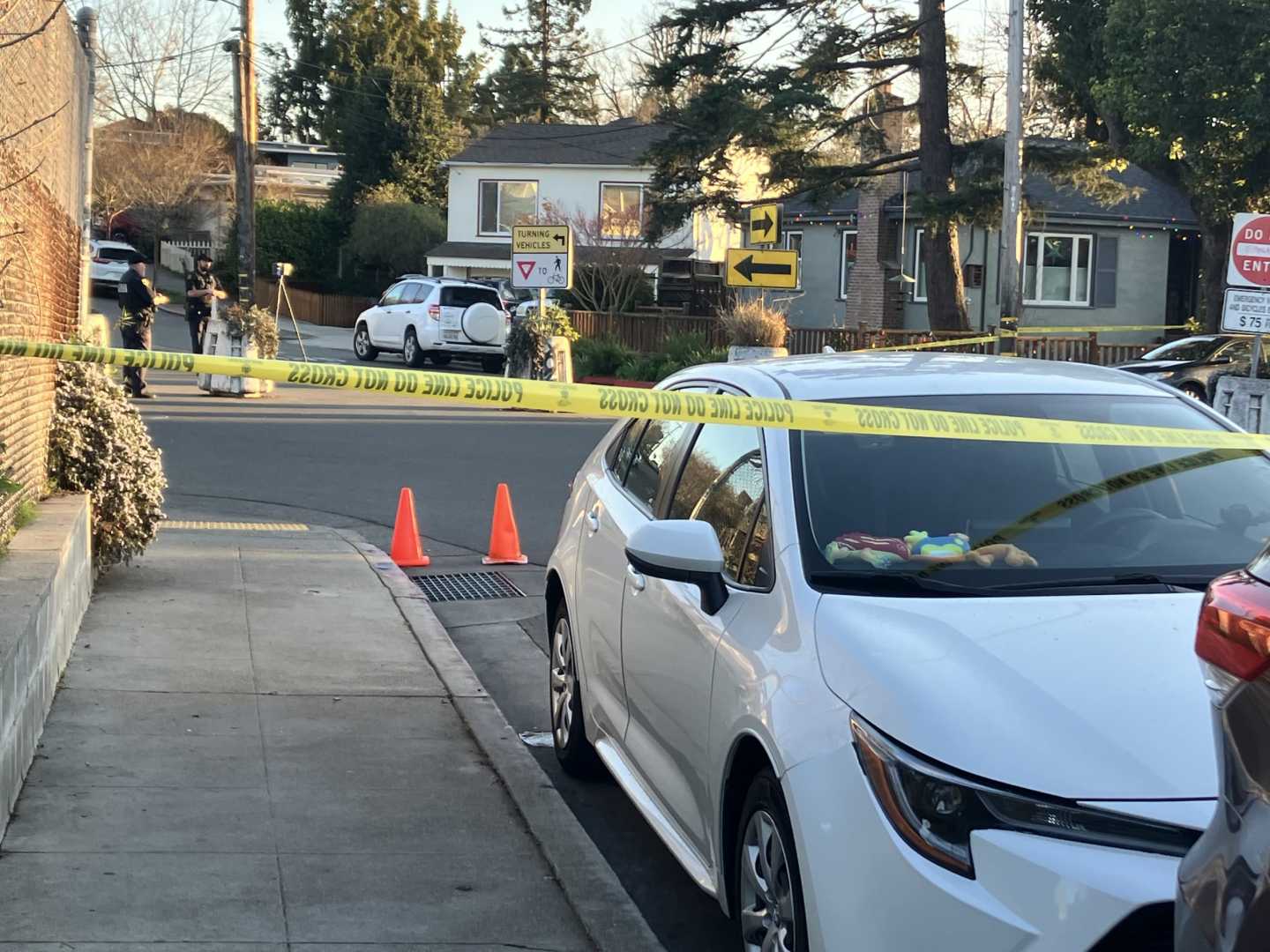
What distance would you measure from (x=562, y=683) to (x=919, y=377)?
2149 millimetres

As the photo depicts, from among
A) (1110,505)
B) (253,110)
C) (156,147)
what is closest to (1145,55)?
(253,110)

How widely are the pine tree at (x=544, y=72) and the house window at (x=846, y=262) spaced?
125 feet

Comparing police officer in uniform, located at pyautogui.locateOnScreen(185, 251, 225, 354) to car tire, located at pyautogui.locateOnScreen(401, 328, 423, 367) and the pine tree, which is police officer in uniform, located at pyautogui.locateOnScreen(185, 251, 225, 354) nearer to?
car tire, located at pyautogui.locateOnScreen(401, 328, 423, 367)

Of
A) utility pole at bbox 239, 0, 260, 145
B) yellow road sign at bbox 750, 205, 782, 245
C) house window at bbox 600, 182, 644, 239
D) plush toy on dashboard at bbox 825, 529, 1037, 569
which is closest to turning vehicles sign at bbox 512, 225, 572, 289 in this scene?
yellow road sign at bbox 750, 205, 782, 245

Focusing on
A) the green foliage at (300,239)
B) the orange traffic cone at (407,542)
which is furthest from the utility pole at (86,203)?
the green foliage at (300,239)

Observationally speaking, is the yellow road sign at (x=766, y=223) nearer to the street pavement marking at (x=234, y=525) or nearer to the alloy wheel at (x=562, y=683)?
the street pavement marking at (x=234, y=525)

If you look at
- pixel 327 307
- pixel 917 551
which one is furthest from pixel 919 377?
pixel 327 307

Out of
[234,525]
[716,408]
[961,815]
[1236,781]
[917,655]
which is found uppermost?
[716,408]

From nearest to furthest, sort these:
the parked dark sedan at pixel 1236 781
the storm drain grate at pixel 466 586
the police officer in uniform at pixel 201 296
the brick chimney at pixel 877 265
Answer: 1. the parked dark sedan at pixel 1236 781
2. the storm drain grate at pixel 466 586
3. the police officer in uniform at pixel 201 296
4. the brick chimney at pixel 877 265

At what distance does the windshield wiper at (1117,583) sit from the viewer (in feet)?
13.3

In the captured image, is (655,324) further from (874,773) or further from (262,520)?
(874,773)

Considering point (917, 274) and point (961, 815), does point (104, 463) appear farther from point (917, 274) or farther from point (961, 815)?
point (917, 274)

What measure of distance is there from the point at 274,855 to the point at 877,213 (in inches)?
1311

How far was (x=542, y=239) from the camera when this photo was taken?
22.8 m
